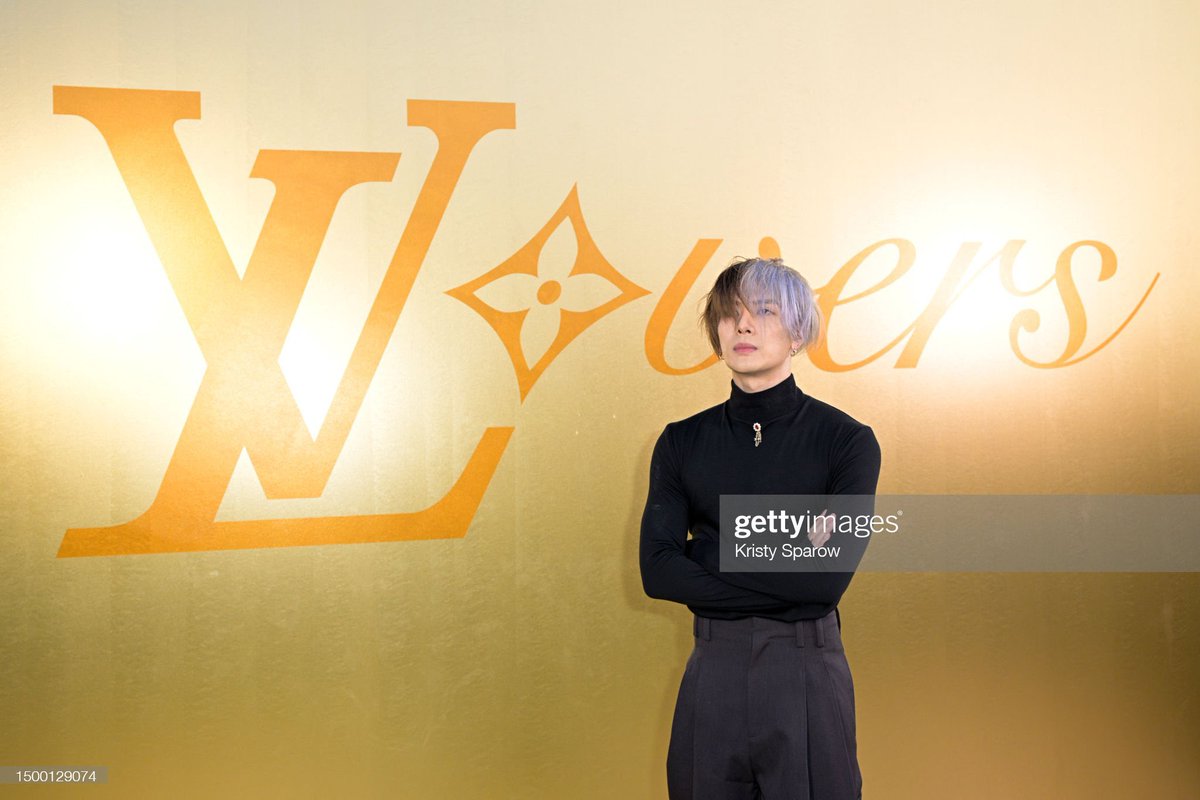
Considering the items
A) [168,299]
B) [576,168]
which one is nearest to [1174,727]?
[576,168]

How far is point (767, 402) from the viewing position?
220 cm

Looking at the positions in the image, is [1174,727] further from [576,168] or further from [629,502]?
[576,168]

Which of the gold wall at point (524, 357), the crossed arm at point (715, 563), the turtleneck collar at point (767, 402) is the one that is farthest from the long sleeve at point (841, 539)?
the gold wall at point (524, 357)

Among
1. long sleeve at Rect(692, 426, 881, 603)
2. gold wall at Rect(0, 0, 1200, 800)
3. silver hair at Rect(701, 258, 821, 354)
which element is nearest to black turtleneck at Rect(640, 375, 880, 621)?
long sleeve at Rect(692, 426, 881, 603)

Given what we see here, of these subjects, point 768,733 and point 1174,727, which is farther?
point 1174,727

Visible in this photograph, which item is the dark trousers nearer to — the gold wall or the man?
the man

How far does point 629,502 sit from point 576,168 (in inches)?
39.5

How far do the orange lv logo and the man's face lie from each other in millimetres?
1046

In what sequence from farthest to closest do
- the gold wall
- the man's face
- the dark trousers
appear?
the gold wall → the man's face → the dark trousers

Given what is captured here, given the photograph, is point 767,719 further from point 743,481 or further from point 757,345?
point 757,345

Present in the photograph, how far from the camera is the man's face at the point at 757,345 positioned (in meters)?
2.18

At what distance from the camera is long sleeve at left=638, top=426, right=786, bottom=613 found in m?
2.11

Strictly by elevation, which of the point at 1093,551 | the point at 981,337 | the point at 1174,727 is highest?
the point at 981,337

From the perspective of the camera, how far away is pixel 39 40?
279cm
